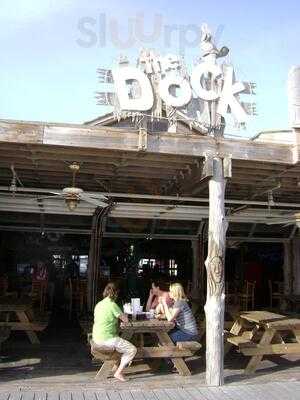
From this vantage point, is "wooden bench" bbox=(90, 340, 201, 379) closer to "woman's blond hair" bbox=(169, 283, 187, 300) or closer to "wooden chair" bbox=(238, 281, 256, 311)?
"woman's blond hair" bbox=(169, 283, 187, 300)

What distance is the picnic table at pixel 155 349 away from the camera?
657 cm

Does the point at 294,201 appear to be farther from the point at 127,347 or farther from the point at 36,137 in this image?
the point at 36,137

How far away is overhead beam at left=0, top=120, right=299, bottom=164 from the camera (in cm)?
604

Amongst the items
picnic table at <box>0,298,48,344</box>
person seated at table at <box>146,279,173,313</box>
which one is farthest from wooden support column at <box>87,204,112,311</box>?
person seated at table at <box>146,279,173,313</box>

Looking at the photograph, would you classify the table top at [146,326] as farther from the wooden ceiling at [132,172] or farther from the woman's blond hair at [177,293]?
the wooden ceiling at [132,172]

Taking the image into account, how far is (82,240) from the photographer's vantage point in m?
14.6

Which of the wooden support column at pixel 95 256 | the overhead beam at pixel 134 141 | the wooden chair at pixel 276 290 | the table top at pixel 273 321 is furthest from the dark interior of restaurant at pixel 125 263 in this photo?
the overhead beam at pixel 134 141

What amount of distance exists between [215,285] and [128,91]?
2.80m

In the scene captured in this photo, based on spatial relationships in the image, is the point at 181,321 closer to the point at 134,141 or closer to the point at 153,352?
the point at 153,352

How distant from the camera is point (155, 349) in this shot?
22.1 feet

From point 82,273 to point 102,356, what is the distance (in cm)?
978

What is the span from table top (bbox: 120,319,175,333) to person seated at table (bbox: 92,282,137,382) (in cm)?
11

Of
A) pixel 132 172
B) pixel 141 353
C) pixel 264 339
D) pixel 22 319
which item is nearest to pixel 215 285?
pixel 141 353

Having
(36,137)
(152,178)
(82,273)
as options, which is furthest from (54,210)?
(82,273)
